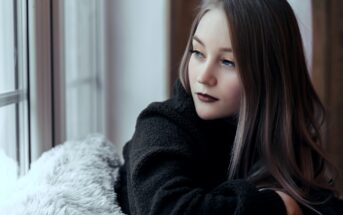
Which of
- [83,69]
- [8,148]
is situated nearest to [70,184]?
[8,148]

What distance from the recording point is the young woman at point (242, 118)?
0.87 meters

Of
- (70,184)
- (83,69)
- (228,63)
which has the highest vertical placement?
(228,63)

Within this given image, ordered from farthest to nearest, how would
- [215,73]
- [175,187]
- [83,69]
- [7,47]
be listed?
[83,69], [7,47], [215,73], [175,187]

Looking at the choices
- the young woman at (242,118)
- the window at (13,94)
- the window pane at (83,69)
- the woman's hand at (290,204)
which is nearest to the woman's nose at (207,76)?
the young woman at (242,118)

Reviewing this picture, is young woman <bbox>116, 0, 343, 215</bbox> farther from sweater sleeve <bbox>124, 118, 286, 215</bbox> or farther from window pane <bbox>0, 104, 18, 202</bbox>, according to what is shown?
window pane <bbox>0, 104, 18, 202</bbox>

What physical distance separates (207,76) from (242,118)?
0.32 ft

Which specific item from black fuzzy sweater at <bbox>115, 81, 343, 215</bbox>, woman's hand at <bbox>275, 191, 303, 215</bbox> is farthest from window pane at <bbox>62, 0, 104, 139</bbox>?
woman's hand at <bbox>275, 191, 303, 215</bbox>

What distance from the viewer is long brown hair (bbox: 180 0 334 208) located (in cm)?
90

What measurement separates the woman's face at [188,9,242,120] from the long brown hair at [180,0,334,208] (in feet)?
0.05

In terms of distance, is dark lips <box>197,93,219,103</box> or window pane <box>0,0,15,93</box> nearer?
dark lips <box>197,93,219,103</box>

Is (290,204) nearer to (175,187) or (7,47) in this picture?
(175,187)

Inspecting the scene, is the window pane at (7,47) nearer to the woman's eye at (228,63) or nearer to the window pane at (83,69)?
the window pane at (83,69)

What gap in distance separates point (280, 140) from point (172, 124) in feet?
0.64

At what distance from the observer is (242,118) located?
925 mm
